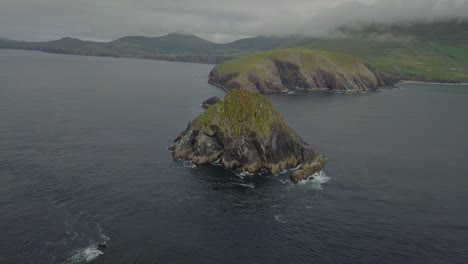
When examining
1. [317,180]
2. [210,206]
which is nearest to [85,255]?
[210,206]

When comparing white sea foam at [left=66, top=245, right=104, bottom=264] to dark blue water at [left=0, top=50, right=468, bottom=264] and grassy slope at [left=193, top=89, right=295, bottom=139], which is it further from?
grassy slope at [left=193, top=89, right=295, bottom=139]

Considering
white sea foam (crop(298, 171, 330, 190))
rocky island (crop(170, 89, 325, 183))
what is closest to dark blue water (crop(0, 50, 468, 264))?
white sea foam (crop(298, 171, 330, 190))

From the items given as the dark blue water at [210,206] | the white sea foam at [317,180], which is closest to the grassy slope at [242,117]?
the dark blue water at [210,206]

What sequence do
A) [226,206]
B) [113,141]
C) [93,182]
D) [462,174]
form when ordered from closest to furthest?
[226,206] → [93,182] → [462,174] → [113,141]

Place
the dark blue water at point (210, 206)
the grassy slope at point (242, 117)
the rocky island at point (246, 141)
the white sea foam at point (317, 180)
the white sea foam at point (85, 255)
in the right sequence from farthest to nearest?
the grassy slope at point (242, 117) < the rocky island at point (246, 141) < the white sea foam at point (317, 180) < the dark blue water at point (210, 206) < the white sea foam at point (85, 255)

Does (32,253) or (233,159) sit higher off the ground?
(233,159)

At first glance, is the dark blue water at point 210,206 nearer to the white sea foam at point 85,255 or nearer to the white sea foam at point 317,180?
the white sea foam at point 85,255

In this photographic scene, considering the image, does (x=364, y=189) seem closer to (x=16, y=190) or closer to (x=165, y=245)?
(x=165, y=245)

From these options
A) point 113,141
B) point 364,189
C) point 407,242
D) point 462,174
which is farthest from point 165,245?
point 462,174
